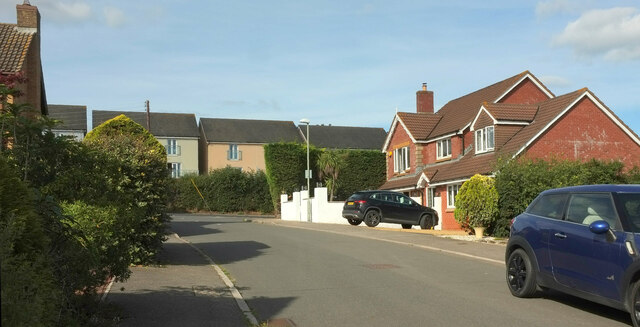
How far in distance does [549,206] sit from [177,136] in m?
65.8

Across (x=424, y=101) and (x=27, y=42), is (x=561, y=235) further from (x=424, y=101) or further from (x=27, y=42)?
(x=424, y=101)

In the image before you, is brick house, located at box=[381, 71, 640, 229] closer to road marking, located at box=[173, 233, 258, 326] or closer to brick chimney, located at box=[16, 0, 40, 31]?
road marking, located at box=[173, 233, 258, 326]

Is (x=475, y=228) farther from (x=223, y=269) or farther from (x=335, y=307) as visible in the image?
(x=335, y=307)

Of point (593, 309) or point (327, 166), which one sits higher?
point (327, 166)

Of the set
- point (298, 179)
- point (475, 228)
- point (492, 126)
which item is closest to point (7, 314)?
point (475, 228)

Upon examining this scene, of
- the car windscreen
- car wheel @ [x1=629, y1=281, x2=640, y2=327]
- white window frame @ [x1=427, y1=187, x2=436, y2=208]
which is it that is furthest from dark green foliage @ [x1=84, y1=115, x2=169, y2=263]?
white window frame @ [x1=427, y1=187, x2=436, y2=208]

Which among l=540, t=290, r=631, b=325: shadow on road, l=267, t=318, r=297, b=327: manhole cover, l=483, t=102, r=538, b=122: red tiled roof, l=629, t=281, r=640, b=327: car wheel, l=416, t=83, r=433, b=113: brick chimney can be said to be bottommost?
l=540, t=290, r=631, b=325: shadow on road

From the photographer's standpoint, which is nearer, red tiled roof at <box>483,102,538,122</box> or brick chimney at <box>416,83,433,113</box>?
red tiled roof at <box>483,102,538,122</box>

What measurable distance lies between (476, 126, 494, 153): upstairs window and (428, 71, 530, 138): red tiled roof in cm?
192

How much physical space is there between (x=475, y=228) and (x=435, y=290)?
1281 centimetres

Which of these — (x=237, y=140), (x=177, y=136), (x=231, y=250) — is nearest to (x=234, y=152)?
(x=237, y=140)

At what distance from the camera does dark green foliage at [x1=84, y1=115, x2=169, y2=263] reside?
43.2 feet

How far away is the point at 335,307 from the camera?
9.12 metres

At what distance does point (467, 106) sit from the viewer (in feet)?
126
